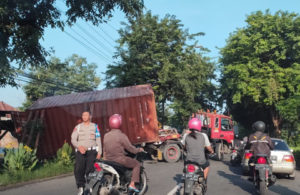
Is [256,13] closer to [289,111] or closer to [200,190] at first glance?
[289,111]

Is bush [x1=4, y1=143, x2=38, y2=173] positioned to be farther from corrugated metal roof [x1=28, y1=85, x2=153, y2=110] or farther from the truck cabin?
the truck cabin

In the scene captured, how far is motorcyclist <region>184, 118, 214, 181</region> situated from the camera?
628cm

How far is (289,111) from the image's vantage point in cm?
2336

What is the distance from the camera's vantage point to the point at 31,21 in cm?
947

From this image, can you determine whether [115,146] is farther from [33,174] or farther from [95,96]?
[95,96]

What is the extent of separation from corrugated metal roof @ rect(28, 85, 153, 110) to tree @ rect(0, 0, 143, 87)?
671 centimetres

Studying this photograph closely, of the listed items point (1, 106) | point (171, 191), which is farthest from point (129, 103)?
point (1, 106)

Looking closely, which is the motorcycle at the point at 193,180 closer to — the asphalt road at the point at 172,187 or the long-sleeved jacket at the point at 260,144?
the asphalt road at the point at 172,187

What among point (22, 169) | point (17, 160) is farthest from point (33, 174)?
point (17, 160)

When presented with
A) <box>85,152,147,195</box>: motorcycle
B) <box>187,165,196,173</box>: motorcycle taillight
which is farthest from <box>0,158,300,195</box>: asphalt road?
<box>187,165,196,173</box>: motorcycle taillight

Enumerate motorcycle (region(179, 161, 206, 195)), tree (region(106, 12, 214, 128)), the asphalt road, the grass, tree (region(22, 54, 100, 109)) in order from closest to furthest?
motorcycle (region(179, 161, 206, 195)) → the asphalt road → the grass → tree (region(106, 12, 214, 128)) → tree (region(22, 54, 100, 109))

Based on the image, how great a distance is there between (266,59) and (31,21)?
22.9 m

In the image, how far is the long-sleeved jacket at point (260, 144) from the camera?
298 inches

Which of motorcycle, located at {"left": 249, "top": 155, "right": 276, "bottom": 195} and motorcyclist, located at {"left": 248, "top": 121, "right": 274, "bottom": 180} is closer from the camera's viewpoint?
motorcycle, located at {"left": 249, "top": 155, "right": 276, "bottom": 195}
